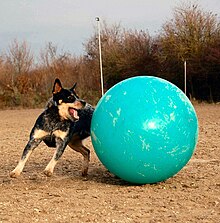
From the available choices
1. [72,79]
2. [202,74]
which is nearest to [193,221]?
[202,74]

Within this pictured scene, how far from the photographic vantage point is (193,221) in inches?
223

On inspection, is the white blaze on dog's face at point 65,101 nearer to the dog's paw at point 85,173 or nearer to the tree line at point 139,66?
the dog's paw at point 85,173

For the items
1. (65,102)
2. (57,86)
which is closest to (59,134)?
(65,102)

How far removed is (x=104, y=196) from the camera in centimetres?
711

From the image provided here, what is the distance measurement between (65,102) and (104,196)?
6.65 feet

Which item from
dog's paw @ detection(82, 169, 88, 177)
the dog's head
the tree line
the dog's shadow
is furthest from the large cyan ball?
the tree line

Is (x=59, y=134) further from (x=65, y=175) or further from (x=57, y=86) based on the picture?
(x=65, y=175)

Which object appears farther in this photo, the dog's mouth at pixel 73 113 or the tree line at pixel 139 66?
the tree line at pixel 139 66

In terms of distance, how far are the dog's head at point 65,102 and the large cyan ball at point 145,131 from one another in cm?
82

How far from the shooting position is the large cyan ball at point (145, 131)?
7301mm

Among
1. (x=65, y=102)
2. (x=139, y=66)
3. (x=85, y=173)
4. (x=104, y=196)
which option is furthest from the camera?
(x=139, y=66)

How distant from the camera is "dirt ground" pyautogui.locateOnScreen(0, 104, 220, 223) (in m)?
5.97

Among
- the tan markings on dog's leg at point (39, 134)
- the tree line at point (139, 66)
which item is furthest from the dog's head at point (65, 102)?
the tree line at point (139, 66)

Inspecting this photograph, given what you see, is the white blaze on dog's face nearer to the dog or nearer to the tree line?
the dog
